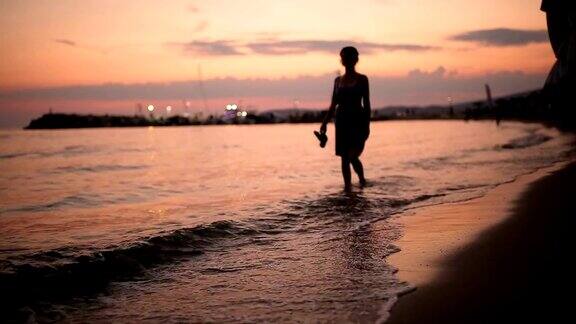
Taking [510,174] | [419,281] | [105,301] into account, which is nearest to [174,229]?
[105,301]

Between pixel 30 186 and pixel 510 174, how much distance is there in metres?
9.30

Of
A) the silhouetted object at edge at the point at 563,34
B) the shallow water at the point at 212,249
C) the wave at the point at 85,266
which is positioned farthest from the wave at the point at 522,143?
the wave at the point at 85,266

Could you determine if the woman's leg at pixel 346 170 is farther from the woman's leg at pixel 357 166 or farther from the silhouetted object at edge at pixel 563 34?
the silhouetted object at edge at pixel 563 34

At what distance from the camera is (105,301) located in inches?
109

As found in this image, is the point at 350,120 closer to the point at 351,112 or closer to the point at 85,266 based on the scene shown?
the point at 351,112

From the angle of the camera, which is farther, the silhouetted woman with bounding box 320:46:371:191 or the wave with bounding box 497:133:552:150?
the wave with bounding box 497:133:552:150

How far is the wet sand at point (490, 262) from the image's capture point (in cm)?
221

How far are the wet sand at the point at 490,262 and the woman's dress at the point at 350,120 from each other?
213 centimetres

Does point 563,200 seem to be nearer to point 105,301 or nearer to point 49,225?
point 105,301

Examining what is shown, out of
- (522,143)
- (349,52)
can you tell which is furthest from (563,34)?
(522,143)

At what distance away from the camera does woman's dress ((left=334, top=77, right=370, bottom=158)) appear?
24.3ft

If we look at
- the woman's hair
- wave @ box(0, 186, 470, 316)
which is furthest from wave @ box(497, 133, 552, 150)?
wave @ box(0, 186, 470, 316)

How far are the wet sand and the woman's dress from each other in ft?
6.98

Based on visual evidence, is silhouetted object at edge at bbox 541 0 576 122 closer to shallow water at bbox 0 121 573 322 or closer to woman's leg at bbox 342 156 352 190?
shallow water at bbox 0 121 573 322
